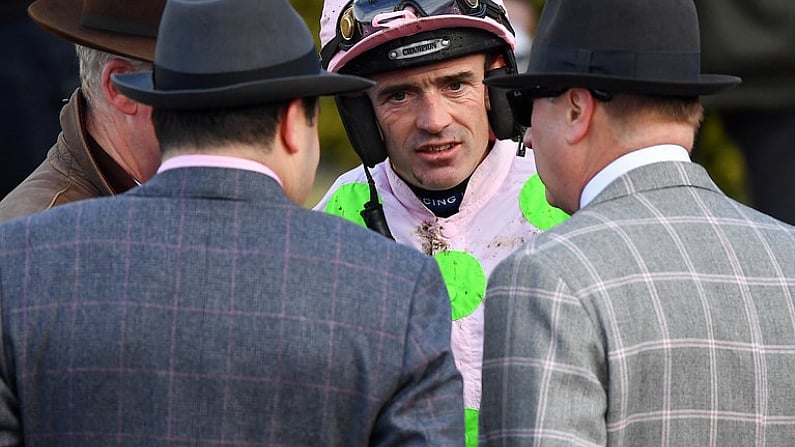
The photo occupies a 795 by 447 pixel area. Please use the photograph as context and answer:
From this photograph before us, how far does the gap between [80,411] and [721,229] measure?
137cm

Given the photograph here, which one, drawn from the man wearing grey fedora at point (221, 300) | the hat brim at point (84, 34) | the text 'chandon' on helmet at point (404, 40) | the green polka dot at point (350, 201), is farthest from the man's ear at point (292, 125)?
the green polka dot at point (350, 201)

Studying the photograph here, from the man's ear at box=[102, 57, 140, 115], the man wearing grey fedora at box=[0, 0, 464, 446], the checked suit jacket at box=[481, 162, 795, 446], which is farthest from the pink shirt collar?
the man's ear at box=[102, 57, 140, 115]

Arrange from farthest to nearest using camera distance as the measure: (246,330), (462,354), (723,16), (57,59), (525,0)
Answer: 1. (525,0)
2. (57,59)
3. (723,16)
4. (462,354)
5. (246,330)

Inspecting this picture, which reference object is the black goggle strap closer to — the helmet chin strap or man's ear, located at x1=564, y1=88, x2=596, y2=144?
the helmet chin strap

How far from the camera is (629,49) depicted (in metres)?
2.86

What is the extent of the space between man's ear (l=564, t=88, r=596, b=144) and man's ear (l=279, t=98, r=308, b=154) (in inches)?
Result: 24.1

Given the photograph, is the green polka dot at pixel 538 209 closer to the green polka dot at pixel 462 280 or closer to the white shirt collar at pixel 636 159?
the green polka dot at pixel 462 280

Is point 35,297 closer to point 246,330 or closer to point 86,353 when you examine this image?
point 86,353

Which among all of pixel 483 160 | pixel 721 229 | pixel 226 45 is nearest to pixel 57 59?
pixel 483 160

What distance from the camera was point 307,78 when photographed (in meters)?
2.66

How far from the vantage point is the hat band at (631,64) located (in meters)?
2.84

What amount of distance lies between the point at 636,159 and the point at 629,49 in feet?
0.77

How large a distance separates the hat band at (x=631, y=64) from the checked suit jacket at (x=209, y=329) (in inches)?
24.1

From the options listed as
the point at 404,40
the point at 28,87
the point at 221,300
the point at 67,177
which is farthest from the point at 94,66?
the point at 28,87
